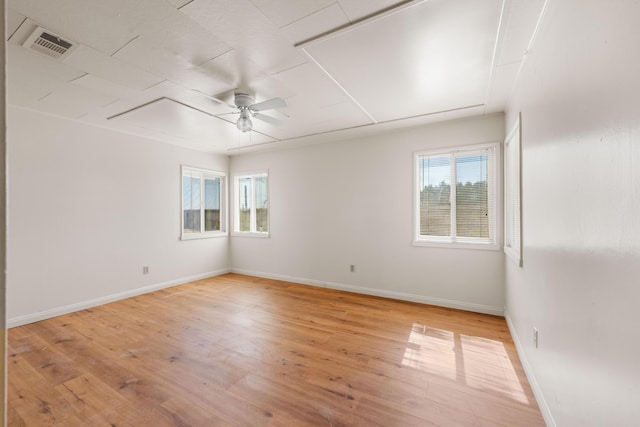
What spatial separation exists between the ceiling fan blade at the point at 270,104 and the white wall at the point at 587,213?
2090 millimetres

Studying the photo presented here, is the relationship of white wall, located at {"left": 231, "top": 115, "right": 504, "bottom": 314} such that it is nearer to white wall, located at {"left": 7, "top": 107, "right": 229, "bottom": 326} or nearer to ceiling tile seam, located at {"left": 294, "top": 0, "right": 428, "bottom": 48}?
white wall, located at {"left": 7, "top": 107, "right": 229, "bottom": 326}

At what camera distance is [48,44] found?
6.57 ft

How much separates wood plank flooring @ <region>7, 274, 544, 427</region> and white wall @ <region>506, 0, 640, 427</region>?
0.61m

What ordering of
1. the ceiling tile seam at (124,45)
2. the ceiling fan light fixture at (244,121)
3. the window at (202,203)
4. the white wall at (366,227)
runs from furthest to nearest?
the window at (202,203), the white wall at (366,227), the ceiling fan light fixture at (244,121), the ceiling tile seam at (124,45)

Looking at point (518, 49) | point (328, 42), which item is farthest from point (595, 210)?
point (328, 42)

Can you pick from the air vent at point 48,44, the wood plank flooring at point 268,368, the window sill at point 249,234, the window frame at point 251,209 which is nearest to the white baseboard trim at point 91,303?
the wood plank flooring at point 268,368

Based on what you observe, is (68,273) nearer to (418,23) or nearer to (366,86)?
(366,86)

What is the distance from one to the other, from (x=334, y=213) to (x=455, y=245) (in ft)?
6.52

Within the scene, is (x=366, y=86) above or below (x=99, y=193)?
above

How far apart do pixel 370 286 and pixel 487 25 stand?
359 cm

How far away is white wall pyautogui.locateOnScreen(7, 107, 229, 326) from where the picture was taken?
3318 millimetres

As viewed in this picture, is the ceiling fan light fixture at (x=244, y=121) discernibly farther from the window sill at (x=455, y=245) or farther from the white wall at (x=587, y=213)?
the window sill at (x=455, y=245)

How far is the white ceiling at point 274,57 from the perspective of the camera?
5.62 feet

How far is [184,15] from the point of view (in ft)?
5.71
